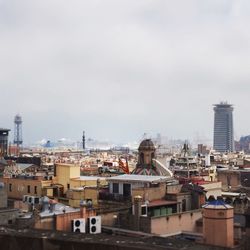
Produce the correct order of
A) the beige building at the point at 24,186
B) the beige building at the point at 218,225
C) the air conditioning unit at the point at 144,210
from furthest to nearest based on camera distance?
the beige building at the point at 24,186 → the air conditioning unit at the point at 144,210 → the beige building at the point at 218,225

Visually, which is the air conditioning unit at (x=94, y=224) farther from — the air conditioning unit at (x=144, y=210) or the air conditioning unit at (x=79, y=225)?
the air conditioning unit at (x=144, y=210)

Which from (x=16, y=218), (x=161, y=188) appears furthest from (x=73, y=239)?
(x=161, y=188)

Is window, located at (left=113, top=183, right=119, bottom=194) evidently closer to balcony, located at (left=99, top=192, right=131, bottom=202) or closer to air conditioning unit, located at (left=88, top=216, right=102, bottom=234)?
balcony, located at (left=99, top=192, right=131, bottom=202)

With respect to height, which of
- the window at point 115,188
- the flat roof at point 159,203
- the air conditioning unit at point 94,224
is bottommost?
the air conditioning unit at point 94,224

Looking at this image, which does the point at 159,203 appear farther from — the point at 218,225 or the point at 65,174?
the point at 65,174

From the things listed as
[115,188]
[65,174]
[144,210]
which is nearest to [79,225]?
[144,210]

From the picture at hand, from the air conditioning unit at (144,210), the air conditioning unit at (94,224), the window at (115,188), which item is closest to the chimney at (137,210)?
the air conditioning unit at (144,210)

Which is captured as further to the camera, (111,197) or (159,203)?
(111,197)

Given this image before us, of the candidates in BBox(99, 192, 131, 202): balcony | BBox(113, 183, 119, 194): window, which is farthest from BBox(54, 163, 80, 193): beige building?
BBox(99, 192, 131, 202): balcony

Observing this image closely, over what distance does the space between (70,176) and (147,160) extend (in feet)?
32.0

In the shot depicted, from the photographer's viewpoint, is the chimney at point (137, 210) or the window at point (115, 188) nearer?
the chimney at point (137, 210)

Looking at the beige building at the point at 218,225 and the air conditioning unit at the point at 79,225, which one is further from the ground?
the beige building at the point at 218,225

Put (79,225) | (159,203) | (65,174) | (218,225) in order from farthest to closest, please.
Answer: (65,174) → (159,203) → (79,225) → (218,225)

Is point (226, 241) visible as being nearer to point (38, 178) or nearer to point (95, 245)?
point (95, 245)
